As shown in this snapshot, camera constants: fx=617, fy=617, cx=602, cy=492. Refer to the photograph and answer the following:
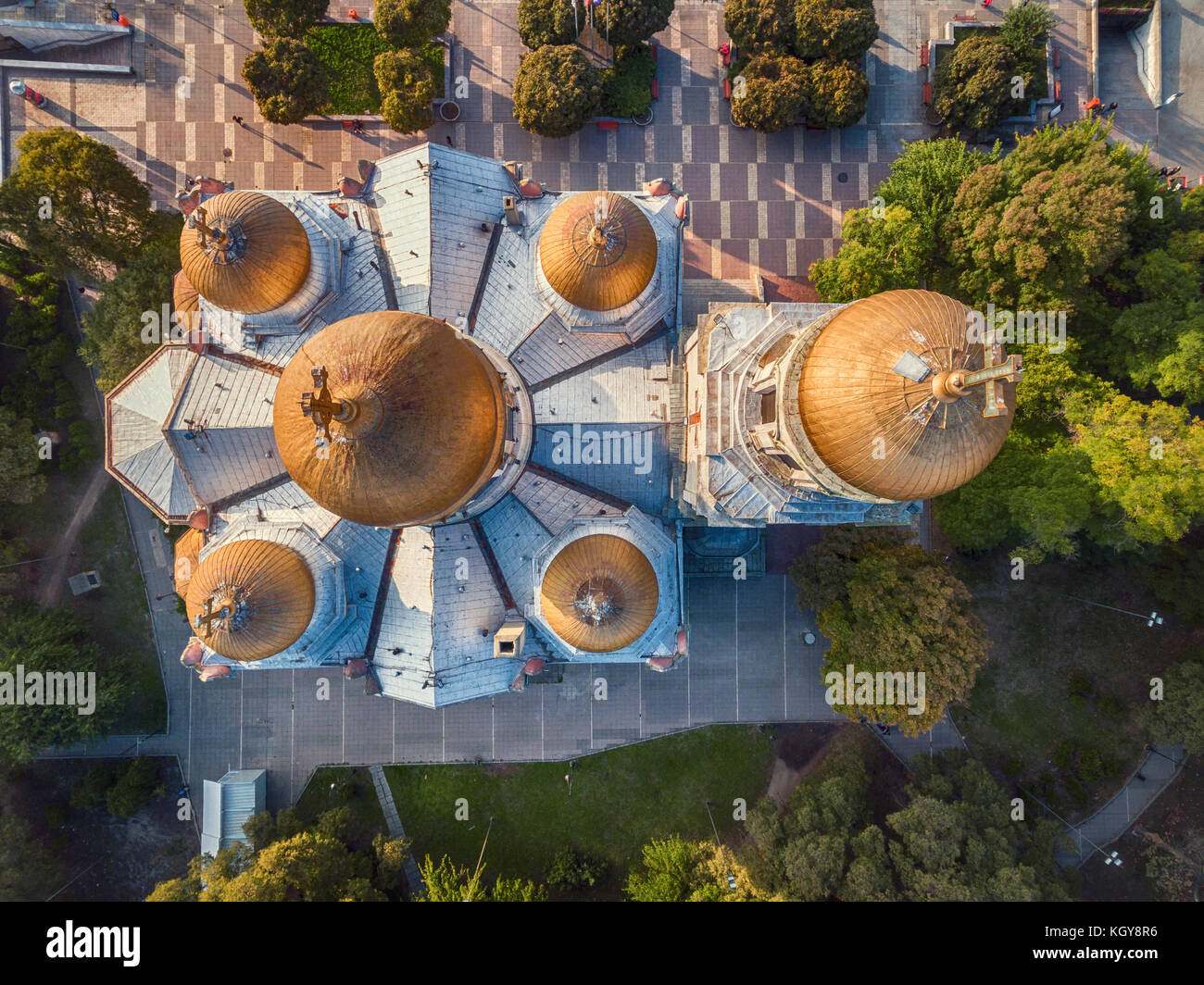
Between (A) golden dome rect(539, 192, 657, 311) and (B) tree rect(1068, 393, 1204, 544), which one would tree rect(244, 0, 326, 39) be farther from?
(B) tree rect(1068, 393, 1204, 544)

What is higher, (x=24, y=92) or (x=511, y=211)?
(x=24, y=92)

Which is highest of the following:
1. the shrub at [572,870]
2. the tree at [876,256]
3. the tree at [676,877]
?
the tree at [876,256]

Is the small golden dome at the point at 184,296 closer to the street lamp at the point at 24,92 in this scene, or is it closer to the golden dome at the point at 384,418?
the golden dome at the point at 384,418

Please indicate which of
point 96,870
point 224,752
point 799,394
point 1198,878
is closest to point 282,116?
point 799,394

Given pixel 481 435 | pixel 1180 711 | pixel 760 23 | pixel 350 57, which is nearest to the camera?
pixel 481 435

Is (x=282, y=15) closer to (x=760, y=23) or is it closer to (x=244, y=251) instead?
(x=244, y=251)

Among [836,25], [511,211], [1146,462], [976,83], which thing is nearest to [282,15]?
[511,211]

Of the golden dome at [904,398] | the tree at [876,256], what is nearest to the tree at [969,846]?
the golden dome at [904,398]
